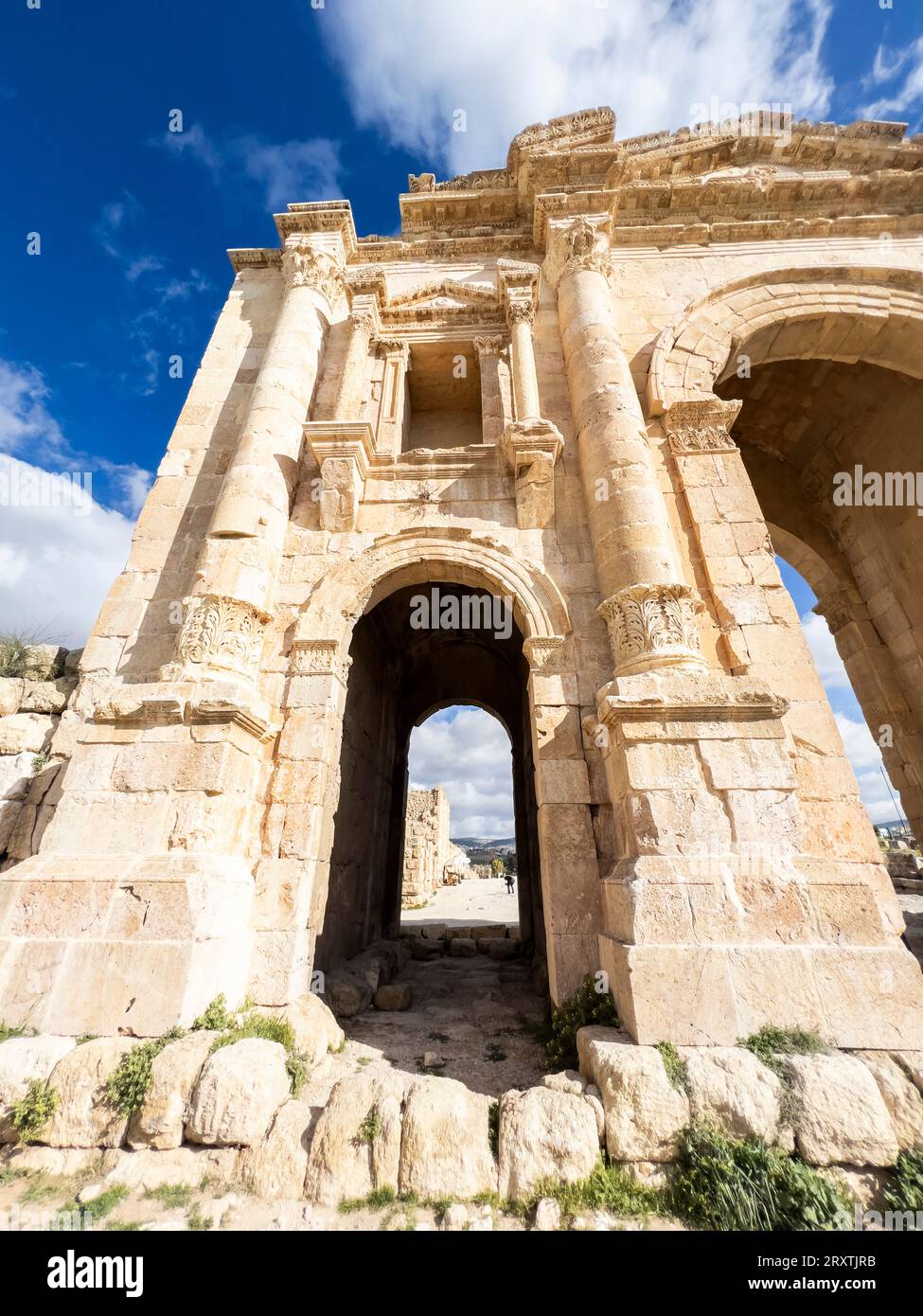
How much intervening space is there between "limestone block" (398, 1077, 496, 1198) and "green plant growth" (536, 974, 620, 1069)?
3.61 ft

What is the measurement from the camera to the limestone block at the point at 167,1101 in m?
3.10

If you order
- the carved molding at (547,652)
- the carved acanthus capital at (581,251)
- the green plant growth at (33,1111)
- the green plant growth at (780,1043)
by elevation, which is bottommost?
the green plant growth at (33,1111)

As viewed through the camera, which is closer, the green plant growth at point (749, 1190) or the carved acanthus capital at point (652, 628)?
the green plant growth at point (749, 1190)

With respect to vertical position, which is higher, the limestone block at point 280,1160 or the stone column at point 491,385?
the stone column at point 491,385

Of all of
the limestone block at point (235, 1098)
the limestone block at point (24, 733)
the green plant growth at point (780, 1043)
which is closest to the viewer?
the limestone block at point (235, 1098)

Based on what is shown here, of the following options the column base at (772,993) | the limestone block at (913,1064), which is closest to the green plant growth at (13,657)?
the column base at (772,993)

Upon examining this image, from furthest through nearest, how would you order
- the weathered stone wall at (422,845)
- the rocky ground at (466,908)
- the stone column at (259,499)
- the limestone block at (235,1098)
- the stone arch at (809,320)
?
1. the weathered stone wall at (422,845)
2. the rocky ground at (466,908)
3. the stone arch at (809,320)
4. the stone column at (259,499)
5. the limestone block at (235,1098)

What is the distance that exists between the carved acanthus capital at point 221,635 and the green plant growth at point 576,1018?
426cm

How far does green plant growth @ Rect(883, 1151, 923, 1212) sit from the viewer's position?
2.70m

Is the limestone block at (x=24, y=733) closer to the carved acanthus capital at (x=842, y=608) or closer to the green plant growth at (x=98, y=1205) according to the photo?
the green plant growth at (x=98, y=1205)

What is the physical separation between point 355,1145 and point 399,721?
8.31 meters

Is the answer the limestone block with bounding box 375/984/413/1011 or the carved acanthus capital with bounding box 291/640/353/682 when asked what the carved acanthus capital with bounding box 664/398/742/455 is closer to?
the carved acanthus capital with bounding box 291/640/353/682

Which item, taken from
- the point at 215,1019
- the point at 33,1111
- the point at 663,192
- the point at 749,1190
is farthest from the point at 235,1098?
the point at 663,192
